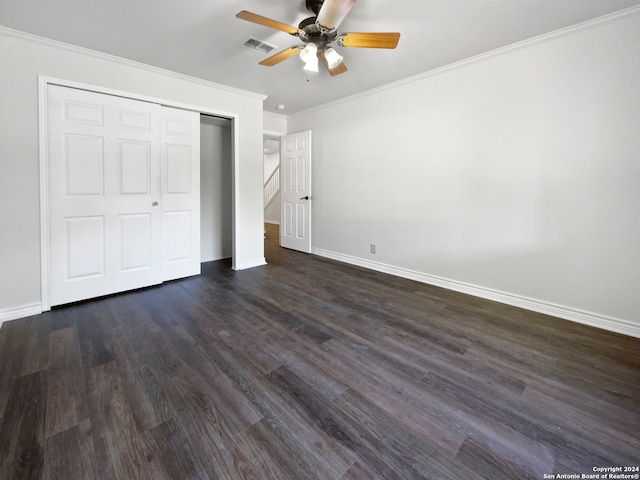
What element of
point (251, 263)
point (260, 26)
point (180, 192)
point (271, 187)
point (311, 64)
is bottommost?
point (251, 263)

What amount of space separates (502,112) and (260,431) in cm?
356

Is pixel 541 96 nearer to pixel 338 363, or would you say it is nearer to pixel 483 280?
pixel 483 280

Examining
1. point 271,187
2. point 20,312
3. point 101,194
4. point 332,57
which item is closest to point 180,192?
point 101,194

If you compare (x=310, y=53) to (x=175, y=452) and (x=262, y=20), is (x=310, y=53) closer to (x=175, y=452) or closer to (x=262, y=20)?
(x=262, y=20)

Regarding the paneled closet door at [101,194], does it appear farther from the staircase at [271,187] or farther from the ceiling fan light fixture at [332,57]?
the staircase at [271,187]

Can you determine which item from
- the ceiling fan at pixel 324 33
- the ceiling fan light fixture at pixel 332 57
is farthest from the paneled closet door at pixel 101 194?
the ceiling fan light fixture at pixel 332 57

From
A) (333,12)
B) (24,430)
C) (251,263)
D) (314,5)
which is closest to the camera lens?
(24,430)

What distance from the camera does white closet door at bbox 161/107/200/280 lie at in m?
3.62

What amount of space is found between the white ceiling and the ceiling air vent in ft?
0.18

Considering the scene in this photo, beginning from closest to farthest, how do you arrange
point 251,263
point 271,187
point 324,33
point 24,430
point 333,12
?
1. point 24,430
2. point 333,12
3. point 324,33
4. point 251,263
5. point 271,187

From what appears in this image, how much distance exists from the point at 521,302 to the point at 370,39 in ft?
9.53

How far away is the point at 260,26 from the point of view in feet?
8.38

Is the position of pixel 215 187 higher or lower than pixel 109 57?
lower

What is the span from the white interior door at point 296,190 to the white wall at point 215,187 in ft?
3.77
